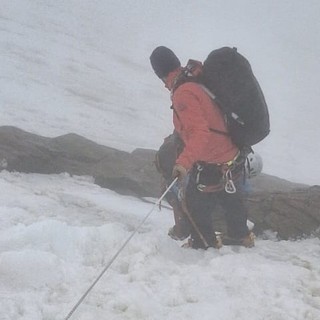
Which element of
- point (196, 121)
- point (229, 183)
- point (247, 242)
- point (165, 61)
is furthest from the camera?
point (247, 242)

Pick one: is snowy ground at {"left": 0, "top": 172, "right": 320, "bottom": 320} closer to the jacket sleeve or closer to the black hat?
the jacket sleeve

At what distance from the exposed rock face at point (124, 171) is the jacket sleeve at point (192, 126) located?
176 cm

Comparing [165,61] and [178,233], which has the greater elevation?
[165,61]

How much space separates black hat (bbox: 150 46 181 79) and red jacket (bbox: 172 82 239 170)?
Result: 337 millimetres

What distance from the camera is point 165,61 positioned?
4.02 m

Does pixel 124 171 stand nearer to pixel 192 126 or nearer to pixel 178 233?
pixel 178 233

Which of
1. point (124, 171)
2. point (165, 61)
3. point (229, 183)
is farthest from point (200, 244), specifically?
point (124, 171)

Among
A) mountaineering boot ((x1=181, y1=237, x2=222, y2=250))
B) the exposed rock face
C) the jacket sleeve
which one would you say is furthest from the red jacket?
the exposed rock face

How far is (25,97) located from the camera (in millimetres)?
10039

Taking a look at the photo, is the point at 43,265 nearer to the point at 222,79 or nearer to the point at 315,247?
the point at 222,79

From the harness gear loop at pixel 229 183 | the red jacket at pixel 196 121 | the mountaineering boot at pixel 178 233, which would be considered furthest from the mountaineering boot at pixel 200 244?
the red jacket at pixel 196 121

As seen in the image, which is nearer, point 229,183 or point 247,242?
point 229,183

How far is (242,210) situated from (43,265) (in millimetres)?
1839

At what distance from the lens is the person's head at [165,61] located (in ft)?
13.2
